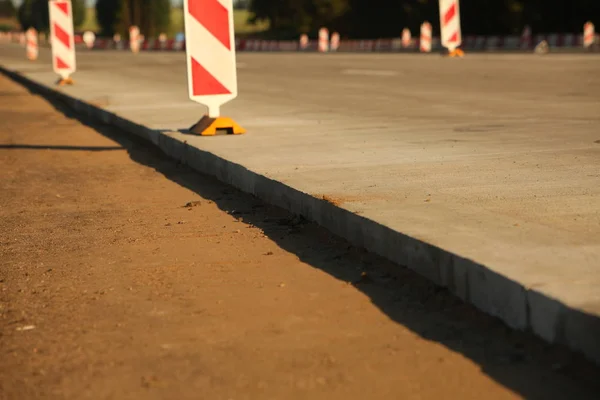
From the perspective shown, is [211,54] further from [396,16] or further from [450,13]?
[396,16]

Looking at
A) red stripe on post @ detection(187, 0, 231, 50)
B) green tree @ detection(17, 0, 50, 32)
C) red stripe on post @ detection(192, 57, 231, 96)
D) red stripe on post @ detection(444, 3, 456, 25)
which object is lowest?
green tree @ detection(17, 0, 50, 32)

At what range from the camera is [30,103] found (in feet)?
62.2

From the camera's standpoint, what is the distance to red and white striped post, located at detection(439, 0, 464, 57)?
30.3 meters

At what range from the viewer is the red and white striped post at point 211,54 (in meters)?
9.96

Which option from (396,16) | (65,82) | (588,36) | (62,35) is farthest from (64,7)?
(396,16)

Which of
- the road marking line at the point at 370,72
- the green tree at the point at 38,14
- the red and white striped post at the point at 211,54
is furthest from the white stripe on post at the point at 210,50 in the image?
the green tree at the point at 38,14

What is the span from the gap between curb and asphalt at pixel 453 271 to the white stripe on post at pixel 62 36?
1409 centimetres

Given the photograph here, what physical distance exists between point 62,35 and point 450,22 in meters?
12.6

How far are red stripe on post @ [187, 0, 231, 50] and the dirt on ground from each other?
310 cm

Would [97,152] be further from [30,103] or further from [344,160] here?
[30,103]

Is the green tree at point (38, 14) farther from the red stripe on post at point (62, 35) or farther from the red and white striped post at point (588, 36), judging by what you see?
the red stripe on post at point (62, 35)

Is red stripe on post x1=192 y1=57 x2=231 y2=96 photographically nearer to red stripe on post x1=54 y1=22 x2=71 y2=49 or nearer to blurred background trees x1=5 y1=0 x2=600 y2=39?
red stripe on post x1=54 y1=22 x2=71 y2=49

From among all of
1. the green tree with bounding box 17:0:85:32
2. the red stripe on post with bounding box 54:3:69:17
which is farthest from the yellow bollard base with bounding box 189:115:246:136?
the green tree with bounding box 17:0:85:32

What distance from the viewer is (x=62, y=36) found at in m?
21.5
